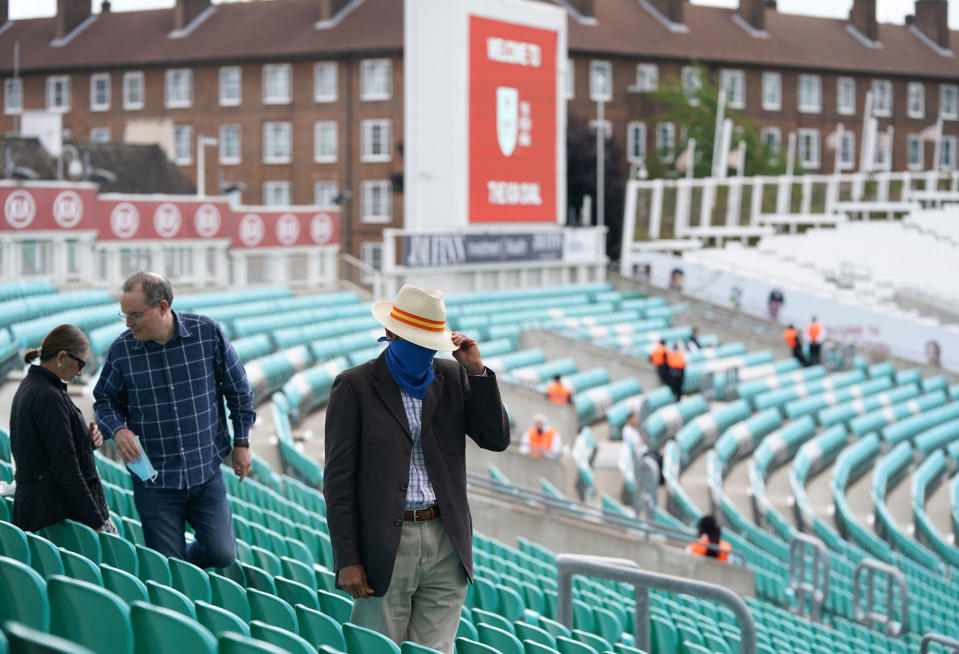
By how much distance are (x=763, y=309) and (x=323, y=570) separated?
2835 cm

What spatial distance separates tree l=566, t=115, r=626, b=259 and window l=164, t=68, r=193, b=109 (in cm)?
1672

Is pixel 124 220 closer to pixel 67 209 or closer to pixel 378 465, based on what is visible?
pixel 67 209

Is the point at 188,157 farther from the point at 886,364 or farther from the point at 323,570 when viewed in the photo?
the point at 323,570

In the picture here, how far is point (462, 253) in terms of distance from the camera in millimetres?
28250

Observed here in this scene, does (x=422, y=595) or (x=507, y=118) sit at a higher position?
(x=507, y=118)

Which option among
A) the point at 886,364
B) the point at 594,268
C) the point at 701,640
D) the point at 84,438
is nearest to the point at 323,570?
the point at 84,438

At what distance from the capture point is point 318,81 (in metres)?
52.6

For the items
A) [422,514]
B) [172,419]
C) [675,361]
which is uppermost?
[172,419]

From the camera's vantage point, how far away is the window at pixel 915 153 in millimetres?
65312

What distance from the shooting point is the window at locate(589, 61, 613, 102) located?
2142 inches

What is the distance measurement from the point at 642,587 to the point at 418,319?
261cm

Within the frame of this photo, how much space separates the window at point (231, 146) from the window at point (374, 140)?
581 centimetres

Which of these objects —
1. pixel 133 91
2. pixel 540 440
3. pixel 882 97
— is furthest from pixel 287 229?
pixel 882 97

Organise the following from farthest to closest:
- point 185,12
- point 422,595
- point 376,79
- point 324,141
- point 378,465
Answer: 1. point 185,12
2. point 324,141
3. point 376,79
4. point 422,595
5. point 378,465
